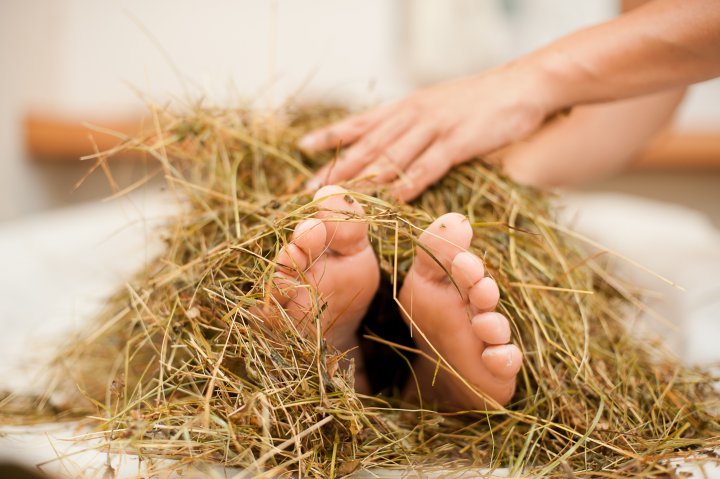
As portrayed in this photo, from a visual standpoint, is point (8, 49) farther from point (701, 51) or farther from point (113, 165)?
point (701, 51)

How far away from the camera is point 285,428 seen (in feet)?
1.61

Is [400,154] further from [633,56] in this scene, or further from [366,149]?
[633,56]

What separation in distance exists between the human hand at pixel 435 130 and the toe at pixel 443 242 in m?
0.18

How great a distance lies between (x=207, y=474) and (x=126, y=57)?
7.97ft

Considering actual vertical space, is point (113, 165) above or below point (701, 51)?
below

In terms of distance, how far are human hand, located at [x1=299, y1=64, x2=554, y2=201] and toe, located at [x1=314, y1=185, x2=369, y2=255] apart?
168mm

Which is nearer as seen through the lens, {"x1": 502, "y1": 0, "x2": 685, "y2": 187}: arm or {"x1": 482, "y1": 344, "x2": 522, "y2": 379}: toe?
{"x1": 482, "y1": 344, "x2": 522, "y2": 379}: toe

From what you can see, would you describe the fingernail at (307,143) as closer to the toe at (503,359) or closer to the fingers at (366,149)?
the fingers at (366,149)

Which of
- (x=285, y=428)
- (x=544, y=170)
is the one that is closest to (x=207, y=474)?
(x=285, y=428)

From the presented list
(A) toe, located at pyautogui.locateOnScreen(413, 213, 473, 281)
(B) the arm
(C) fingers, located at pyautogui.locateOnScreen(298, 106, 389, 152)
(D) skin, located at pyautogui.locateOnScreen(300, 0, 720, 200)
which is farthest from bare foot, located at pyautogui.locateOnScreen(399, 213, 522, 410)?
(B) the arm

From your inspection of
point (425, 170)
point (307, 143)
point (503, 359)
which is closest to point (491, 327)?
point (503, 359)

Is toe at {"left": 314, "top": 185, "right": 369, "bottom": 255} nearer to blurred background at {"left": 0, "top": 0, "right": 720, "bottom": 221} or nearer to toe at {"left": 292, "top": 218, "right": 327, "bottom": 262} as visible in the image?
toe at {"left": 292, "top": 218, "right": 327, "bottom": 262}

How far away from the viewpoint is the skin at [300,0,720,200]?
0.68m

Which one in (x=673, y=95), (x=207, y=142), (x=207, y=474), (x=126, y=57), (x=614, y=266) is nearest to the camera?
(x=207, y=474)
